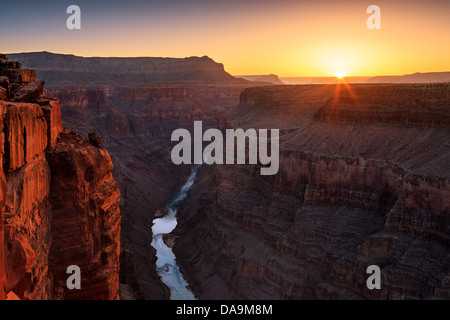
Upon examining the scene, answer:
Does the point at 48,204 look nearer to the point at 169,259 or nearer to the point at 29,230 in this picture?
the point at 29,230

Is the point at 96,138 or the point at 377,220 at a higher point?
the point at 96,138

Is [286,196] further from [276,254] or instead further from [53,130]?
[53,130]

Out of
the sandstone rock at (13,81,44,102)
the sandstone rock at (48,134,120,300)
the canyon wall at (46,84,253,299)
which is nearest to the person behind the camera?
the sandstone rock at (13,81,44,102)

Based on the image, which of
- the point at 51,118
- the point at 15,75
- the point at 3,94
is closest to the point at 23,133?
the point at 3,94

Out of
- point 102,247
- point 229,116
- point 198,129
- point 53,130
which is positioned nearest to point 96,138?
point 53,130

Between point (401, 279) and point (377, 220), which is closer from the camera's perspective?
point (401, 279)

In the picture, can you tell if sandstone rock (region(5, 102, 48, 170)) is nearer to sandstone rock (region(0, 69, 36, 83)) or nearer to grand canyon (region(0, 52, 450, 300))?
grand canyon (region(0, 52, 450, 300))

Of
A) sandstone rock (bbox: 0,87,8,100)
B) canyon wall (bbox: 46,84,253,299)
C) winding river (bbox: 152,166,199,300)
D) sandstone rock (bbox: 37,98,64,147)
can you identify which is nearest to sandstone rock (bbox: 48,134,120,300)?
sandstone rock (bbox: 37,98,64,147)

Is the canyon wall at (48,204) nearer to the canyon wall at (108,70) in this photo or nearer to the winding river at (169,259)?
the winding river at (169,259)
